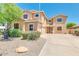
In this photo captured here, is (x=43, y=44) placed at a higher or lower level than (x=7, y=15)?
lower

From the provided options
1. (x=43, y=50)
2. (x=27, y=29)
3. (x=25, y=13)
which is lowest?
(x=43, y=50)

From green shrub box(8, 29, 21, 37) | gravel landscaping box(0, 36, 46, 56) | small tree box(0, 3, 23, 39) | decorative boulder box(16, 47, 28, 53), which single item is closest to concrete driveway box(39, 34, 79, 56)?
gravel landscaping box(0, 36, 46, 56)

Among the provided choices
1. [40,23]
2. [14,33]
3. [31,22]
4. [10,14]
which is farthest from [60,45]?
[10,14]

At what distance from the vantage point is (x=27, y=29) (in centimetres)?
605

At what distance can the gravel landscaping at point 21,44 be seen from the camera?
579cm

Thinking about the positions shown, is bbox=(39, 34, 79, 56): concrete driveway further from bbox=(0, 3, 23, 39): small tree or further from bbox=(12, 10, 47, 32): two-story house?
bbox=(0, 3, 23, 39): small tree

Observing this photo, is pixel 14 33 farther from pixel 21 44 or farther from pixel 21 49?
pixel 21 49

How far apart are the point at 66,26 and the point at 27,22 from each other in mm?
933

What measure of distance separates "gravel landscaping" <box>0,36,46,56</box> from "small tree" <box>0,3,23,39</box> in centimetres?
39

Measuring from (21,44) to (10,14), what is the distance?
76cm

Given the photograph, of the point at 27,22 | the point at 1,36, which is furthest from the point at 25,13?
the point at 1,36

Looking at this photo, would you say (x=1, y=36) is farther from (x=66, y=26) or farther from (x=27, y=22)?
(x=66, y=26)

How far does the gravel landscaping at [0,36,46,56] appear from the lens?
19.0 feet

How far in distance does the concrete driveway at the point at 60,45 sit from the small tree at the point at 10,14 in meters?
0.84
